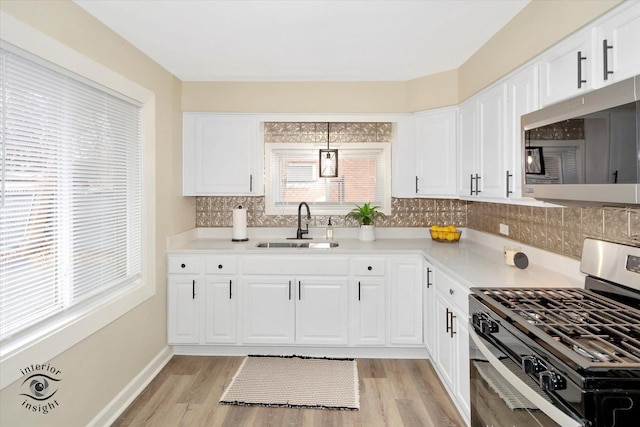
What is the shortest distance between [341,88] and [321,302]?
1951mm

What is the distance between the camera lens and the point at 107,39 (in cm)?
243

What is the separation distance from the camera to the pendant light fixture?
3.89 metres

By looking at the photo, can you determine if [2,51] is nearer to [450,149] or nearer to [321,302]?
[321,302]

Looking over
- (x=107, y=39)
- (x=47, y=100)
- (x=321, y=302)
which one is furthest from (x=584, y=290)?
(x=107, y=39)

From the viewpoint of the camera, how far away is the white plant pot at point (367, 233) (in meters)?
3.73

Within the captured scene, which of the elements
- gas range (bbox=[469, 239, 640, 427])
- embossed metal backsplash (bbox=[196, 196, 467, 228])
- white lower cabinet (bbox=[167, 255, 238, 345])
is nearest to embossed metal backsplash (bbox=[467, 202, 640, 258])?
gas range (bbox=[469, 239, 640, 427])

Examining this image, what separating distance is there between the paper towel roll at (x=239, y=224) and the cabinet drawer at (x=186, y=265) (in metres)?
0.51

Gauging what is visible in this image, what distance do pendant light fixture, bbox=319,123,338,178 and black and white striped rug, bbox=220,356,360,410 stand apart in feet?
5.74

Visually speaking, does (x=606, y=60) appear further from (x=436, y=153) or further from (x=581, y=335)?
(x=436, y=153)

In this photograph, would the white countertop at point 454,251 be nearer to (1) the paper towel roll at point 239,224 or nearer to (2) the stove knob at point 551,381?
(1) the paper towel roll at point 239,224

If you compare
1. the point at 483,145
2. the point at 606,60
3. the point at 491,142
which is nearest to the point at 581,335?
the point at 606,60

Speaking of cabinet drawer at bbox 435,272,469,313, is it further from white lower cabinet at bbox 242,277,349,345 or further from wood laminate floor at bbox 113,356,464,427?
white lower cabinet at bbox 242,277,349,345

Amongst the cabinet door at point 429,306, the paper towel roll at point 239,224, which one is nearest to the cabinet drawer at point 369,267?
the cabinet door at point 429,306

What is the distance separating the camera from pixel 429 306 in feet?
10.2
